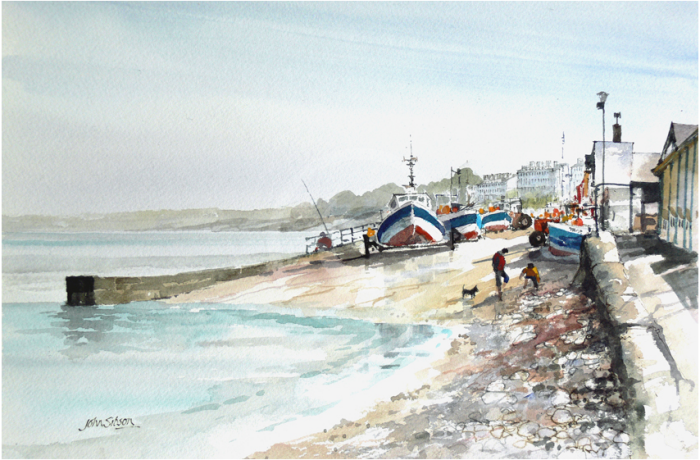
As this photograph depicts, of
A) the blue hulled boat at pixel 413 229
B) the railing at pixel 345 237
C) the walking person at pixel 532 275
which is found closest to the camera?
the walking person at pixel 532 275

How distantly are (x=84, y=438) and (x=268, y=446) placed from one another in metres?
1.30

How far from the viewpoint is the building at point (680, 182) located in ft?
12.2

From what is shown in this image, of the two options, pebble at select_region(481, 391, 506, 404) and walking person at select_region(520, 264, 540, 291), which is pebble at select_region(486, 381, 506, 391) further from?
walking person at select_region(520, 264, 540, 291)

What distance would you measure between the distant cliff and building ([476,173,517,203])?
1.46 ft

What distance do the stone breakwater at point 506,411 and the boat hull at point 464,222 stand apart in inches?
213

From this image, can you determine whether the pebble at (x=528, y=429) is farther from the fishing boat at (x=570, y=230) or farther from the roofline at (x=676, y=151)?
the fishing boat at (x=570, y=230)

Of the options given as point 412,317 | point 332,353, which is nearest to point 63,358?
point 332,353

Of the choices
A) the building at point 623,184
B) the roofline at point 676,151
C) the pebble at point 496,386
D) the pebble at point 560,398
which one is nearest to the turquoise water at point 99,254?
the pebble at point 496,386

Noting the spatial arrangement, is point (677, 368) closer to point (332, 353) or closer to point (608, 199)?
point (332, 353)

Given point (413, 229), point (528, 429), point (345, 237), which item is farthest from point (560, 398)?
point (413, 229)

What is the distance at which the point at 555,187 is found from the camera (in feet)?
19.9

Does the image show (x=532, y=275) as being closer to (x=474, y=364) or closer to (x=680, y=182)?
(x=680, y=182)
